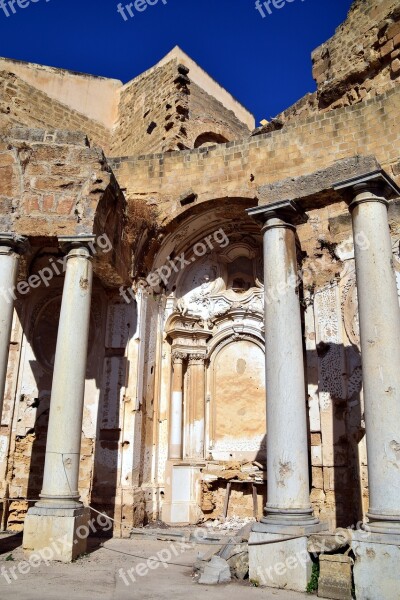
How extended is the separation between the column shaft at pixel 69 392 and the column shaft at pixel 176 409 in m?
3.76

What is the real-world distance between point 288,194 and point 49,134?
15.9ft

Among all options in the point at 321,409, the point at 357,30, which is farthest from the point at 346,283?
the point at 357,30

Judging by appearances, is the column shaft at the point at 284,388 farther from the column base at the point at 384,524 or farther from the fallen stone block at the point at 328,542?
the column base at the point at 384,524

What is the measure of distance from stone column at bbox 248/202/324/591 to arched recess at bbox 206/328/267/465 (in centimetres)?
460

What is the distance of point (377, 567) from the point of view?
5953 millimetres

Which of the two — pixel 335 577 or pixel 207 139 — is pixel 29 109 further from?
pixel 335 577

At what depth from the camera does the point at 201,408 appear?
1250 cm

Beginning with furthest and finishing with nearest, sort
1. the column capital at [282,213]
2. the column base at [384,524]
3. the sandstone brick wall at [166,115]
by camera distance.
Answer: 1. the sandstone brick wall at [166,115]
2. the column capital at [282,213]
3. the column base at [384,524]

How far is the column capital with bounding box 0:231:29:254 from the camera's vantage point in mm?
9391

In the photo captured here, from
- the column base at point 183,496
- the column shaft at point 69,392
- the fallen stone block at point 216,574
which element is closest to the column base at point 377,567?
the fallen stone block at point 216,574

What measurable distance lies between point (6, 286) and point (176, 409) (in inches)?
202

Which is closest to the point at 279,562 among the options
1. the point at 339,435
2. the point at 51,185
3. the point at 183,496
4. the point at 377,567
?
the point at 377,567

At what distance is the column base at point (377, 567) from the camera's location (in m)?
5.85

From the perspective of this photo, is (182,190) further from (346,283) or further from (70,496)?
(70,496)
